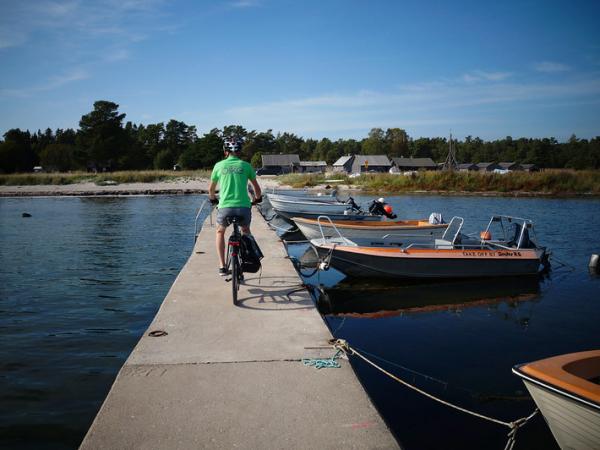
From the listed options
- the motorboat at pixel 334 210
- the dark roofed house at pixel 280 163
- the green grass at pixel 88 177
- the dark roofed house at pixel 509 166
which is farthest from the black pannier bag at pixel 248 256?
the dark roofed house at pixel 509 166

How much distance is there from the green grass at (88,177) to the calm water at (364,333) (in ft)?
168

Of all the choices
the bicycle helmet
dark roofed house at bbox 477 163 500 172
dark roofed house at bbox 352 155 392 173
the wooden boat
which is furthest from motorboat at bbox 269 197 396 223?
dark roofed house at bbox 477 163 500 172

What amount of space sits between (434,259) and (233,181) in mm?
6050

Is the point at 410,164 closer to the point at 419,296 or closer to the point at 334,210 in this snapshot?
the point at 334,210

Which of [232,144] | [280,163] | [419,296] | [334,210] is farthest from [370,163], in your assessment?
[232,144]

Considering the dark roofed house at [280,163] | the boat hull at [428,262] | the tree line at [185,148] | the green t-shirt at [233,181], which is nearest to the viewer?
the green t-shirt at [233,181]

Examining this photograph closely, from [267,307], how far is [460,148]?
14514 cm

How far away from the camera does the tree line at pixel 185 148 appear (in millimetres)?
84875

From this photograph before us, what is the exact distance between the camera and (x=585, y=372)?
3.44 meters

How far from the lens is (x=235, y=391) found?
11.8ft

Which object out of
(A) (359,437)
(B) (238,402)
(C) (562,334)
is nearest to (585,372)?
(A) (359,437)

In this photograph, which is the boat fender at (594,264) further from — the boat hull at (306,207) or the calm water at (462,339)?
the boat hull at (306,207)

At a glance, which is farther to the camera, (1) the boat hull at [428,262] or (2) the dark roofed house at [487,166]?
(2) the dark roofed house at [487,166]

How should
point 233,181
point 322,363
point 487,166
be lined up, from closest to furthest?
point 322,363 < point 233,181 < point 487,166
